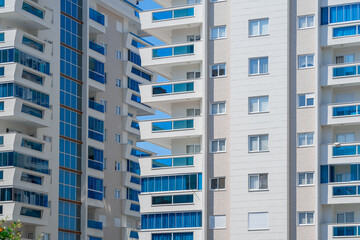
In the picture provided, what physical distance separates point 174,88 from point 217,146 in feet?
19.4

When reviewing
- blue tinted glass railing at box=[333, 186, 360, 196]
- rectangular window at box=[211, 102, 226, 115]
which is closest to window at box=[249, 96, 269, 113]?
rectangular window at box=[211, 102, 226, 115]

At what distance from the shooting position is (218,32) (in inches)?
2970

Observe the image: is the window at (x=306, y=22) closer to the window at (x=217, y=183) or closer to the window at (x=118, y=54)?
the window at (x=217, y=183)

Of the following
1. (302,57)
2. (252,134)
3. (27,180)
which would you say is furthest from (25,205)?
(302,57)

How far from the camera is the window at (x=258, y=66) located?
238 feet

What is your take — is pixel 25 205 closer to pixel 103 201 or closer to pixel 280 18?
pixel 103 201

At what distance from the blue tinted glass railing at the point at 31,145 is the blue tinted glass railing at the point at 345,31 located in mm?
26195

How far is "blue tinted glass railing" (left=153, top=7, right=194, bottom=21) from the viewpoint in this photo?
7681 centimetres

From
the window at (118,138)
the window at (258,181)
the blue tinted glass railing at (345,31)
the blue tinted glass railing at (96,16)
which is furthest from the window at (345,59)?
the window at (118,138)

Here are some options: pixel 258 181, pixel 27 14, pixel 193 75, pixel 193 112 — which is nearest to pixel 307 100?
→ pixel 258 181

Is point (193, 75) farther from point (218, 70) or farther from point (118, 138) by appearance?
point (118, 138)

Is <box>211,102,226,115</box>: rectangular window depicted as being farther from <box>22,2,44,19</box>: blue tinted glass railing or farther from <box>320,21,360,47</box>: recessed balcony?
<box>22,2,44,19</box>: blue tinted glass railing

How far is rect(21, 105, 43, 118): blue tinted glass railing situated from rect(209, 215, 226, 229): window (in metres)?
18.6

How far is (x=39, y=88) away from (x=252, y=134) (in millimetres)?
20584
